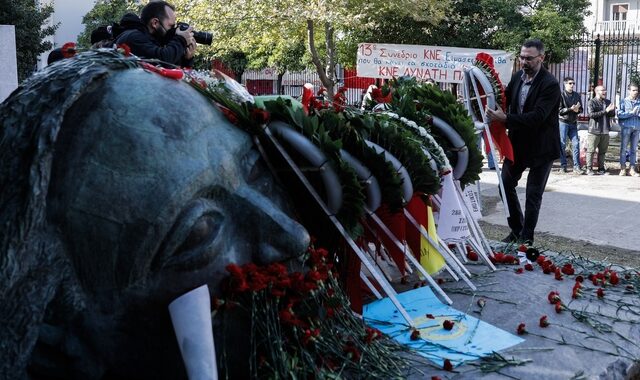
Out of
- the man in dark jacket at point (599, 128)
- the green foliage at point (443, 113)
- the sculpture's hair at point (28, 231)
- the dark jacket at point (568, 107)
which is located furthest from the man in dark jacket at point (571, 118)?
the sculpture's hair at point (28, 231)

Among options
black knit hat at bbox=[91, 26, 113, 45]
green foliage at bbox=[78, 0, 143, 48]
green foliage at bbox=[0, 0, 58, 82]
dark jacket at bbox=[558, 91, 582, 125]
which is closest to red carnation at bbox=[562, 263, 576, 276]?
black knit hat at bbox=[91, 26, 113, 45]

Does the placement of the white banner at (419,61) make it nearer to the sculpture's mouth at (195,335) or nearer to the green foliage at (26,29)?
the green foliage at (26,29)

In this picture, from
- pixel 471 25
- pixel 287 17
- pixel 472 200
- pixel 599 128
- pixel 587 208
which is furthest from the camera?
pixel 471 25

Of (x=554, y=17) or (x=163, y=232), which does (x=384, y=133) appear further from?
(x=554, y=17)

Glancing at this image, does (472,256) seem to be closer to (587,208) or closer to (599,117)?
(587,208)

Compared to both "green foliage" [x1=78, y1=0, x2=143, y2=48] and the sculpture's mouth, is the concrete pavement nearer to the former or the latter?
the sculpture's mouth

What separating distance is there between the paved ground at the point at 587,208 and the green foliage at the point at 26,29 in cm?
1125

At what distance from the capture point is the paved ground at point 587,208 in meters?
8.20

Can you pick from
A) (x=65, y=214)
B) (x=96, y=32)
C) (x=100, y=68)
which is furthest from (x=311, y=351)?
(x=96, y=32)

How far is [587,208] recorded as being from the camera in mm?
9891

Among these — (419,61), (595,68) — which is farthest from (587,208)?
(419,61)

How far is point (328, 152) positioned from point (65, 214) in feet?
3.76

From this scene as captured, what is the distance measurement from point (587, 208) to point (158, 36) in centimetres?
675

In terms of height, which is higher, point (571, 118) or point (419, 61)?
point (419, 61)
